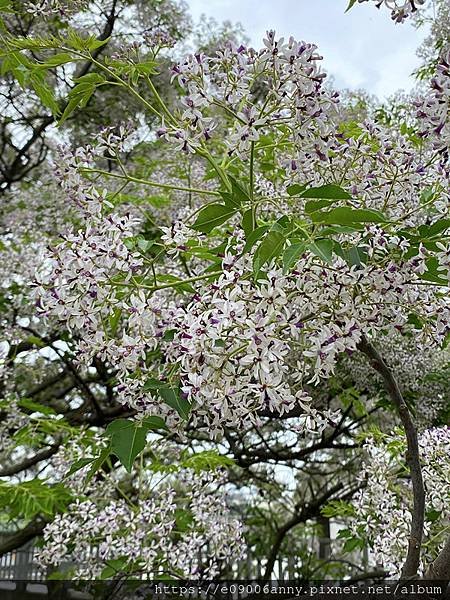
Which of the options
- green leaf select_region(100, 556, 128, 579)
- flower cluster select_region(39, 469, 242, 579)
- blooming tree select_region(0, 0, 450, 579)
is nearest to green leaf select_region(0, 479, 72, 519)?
flower cluster select_region(39, 469, 242, 579)

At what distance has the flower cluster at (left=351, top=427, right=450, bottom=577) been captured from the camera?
190 centimetres

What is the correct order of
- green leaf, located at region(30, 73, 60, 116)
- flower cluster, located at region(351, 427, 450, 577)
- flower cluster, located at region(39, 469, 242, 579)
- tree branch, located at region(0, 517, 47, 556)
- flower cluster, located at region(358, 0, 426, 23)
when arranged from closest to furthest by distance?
flower cluster, located at region(358, 0, 426, 23)
green leaf, located at region(30, 73, 60, 116)
flower cluster, located at region(351, 427, 450, 577)
flower cluster, located at region(39, 469, 242, 579)
tree branch, located at region(0, 517, 47, 556)

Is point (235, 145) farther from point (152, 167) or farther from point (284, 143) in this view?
point (152, 167)

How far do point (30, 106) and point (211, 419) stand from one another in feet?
14.7

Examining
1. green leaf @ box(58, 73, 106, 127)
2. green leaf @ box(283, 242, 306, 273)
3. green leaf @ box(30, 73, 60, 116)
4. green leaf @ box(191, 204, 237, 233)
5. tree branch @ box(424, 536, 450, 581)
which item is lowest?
tree branch @ box(424, 536, 450, 581)

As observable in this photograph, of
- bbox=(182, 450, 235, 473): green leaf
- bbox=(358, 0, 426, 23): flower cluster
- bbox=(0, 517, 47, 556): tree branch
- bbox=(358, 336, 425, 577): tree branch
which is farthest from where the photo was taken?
bbox=(0, 517, 47, 556): tree branch

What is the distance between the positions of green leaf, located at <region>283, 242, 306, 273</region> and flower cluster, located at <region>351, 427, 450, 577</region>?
1239 millimetres

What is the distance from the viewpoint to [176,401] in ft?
3.03

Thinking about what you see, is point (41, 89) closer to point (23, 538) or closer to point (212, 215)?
point (212, 215)

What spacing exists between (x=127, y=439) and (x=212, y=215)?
343 mm

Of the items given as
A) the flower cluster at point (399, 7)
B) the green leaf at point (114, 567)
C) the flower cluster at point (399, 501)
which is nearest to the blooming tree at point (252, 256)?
the flower cluster at point (399, 7)

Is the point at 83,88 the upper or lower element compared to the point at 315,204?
upper

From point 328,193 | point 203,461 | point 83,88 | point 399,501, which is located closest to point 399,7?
point 328,193

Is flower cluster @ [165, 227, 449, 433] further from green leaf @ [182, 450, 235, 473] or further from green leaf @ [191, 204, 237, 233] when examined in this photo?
green leaf @ [182, 450, 235, 473]
